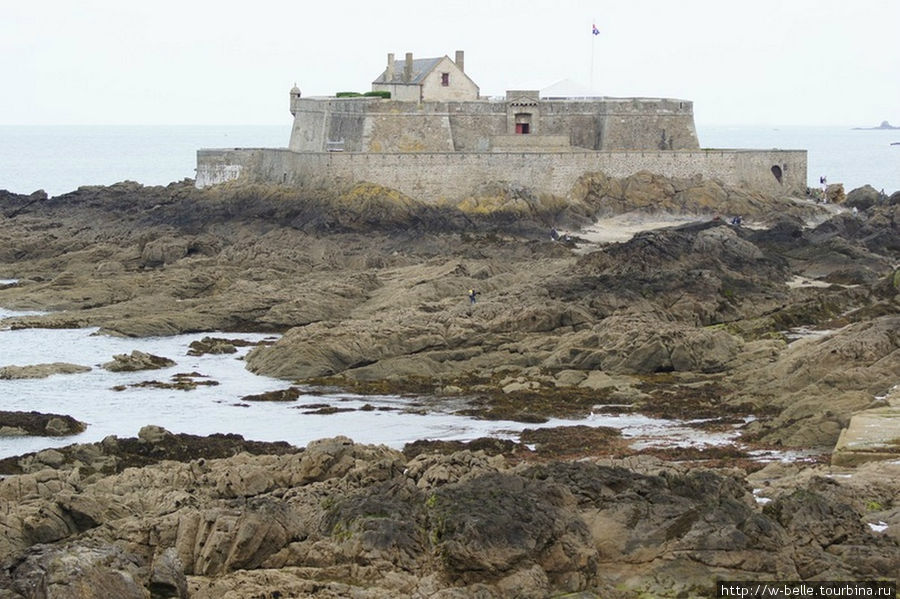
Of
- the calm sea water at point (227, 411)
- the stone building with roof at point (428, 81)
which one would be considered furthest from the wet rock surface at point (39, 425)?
the stone building with roof at point (428, 81)

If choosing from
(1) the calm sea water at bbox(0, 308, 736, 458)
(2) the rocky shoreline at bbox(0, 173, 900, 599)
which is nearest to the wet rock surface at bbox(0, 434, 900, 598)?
(2) the rocky shoreline at bbox(0, 173, 900, 599)

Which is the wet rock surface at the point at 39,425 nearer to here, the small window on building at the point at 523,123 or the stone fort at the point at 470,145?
the stone fort at the point at 470,145

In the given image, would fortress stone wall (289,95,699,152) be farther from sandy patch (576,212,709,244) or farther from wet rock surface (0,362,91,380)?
wet rock surface (0,362,91,380)

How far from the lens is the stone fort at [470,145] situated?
141 feet

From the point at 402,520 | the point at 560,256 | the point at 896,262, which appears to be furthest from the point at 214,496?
the point at 896,262

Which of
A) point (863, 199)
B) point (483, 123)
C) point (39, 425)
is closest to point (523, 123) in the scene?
point (483, 123)

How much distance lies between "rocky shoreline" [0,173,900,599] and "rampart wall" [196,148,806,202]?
2.34 feet

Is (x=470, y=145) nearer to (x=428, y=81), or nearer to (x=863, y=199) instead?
(x=428, y=81)

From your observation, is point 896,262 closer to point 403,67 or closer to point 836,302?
point 836,302

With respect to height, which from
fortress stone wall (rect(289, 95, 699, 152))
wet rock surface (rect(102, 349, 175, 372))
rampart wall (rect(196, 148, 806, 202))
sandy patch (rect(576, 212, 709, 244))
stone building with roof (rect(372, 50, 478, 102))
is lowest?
wet rock surface (rect(102, 349, 175, 372))

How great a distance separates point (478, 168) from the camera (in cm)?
4347

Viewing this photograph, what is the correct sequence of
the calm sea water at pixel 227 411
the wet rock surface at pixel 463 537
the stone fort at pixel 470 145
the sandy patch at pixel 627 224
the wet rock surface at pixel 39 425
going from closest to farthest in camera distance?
1. the wet rock surface at pixel 463 537
2. the calm sea water at pixel 227 411
3. the wet rock surface at pixel 39 425
4. the sandy patch at pixel 627 224
5. the stone fort at pixel 470 145

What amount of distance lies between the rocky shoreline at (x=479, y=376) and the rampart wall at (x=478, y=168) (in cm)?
71

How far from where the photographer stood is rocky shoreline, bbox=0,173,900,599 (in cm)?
1170
